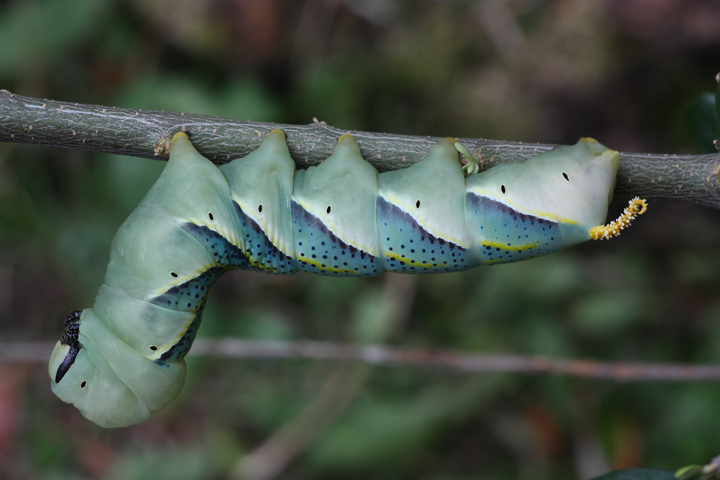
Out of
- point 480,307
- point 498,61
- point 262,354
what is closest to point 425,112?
point 498,61

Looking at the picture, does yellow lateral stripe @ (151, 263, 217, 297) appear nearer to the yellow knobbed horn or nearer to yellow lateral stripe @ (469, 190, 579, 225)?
yellow lateral stripe @ (469, 190, 579, 225)

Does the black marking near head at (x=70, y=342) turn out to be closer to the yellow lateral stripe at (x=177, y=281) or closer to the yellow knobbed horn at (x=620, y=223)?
the yellow lateral stripe at (x=177, y=281)

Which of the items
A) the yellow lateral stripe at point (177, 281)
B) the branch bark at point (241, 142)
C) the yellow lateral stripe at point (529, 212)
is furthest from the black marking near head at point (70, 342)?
the yellow lateral stripe at point (529, 212)

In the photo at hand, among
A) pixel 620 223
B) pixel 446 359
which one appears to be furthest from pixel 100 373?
pixel 620 223

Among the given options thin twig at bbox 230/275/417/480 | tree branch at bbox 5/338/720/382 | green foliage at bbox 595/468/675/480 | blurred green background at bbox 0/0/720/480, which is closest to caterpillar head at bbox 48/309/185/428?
tree branch at bbox 5/338/720/382

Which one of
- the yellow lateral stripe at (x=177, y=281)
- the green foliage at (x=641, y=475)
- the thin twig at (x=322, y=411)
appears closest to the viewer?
the green foliage at (x=641, y=475)

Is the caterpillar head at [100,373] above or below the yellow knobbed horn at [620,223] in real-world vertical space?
below
